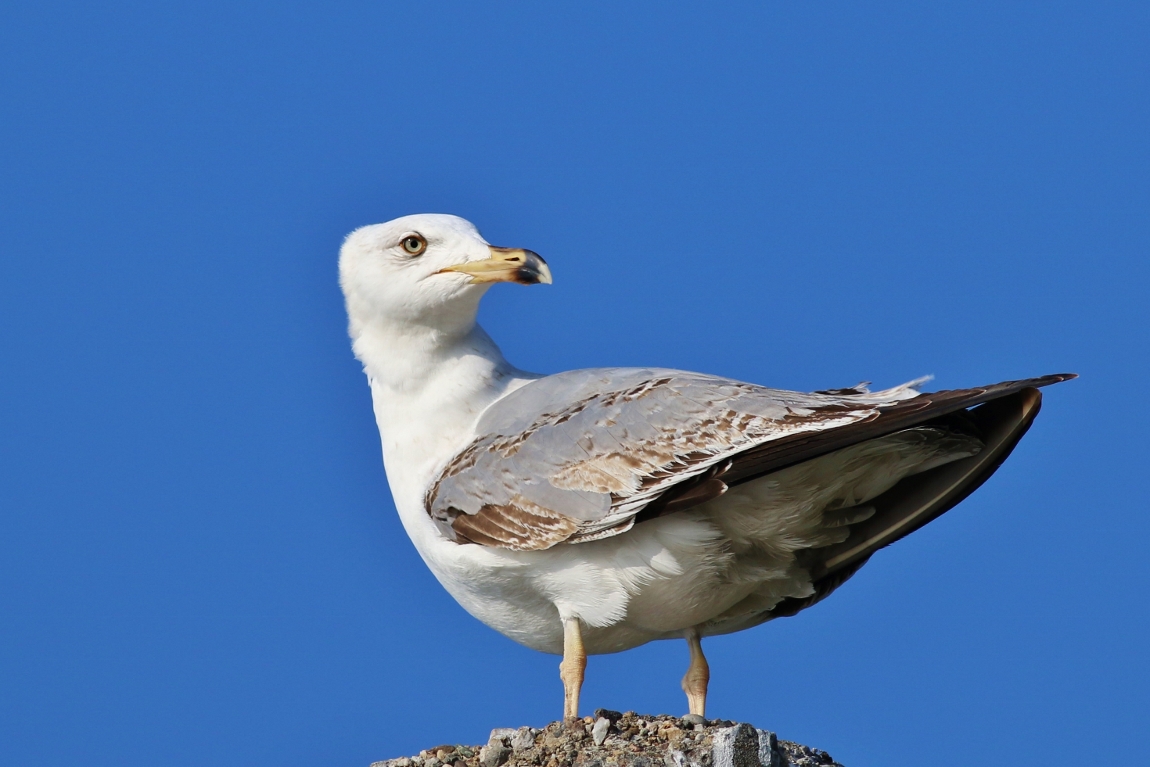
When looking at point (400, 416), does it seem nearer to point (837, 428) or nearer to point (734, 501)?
point (734, 501)

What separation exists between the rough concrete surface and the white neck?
6.58 ft

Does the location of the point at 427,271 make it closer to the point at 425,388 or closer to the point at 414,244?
the point at 414,244

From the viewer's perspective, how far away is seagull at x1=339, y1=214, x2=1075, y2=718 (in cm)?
858

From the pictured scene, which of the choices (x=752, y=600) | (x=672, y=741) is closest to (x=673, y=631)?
(x=752, y=600)

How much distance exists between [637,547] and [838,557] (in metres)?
1.48

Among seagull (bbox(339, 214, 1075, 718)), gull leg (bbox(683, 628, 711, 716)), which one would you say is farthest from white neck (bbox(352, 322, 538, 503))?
gull leg (bbox(683, 628, 711, 716))

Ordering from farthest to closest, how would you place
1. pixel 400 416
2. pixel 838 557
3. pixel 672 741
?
pixel 400 416, pixel 838 557, pixel 672 741

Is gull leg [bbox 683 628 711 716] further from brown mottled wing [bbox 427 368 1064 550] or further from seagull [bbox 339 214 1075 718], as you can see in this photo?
brown mottled wing [bbox 427 368 1064 550]

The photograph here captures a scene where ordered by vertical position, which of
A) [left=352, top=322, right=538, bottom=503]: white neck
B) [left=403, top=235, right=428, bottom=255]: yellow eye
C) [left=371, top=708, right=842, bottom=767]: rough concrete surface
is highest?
[left=403, top=235, right=428, bottom=255]: yellow eye

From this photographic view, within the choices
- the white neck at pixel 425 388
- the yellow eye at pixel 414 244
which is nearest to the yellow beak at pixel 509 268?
the yellow eye at pixel 414 244

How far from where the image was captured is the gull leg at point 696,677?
31.9 ft

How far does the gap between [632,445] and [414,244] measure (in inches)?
91.5

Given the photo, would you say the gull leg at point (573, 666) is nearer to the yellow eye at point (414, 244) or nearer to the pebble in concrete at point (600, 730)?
the pebble in concrete at point (600, 730)

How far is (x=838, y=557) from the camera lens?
9523mm
